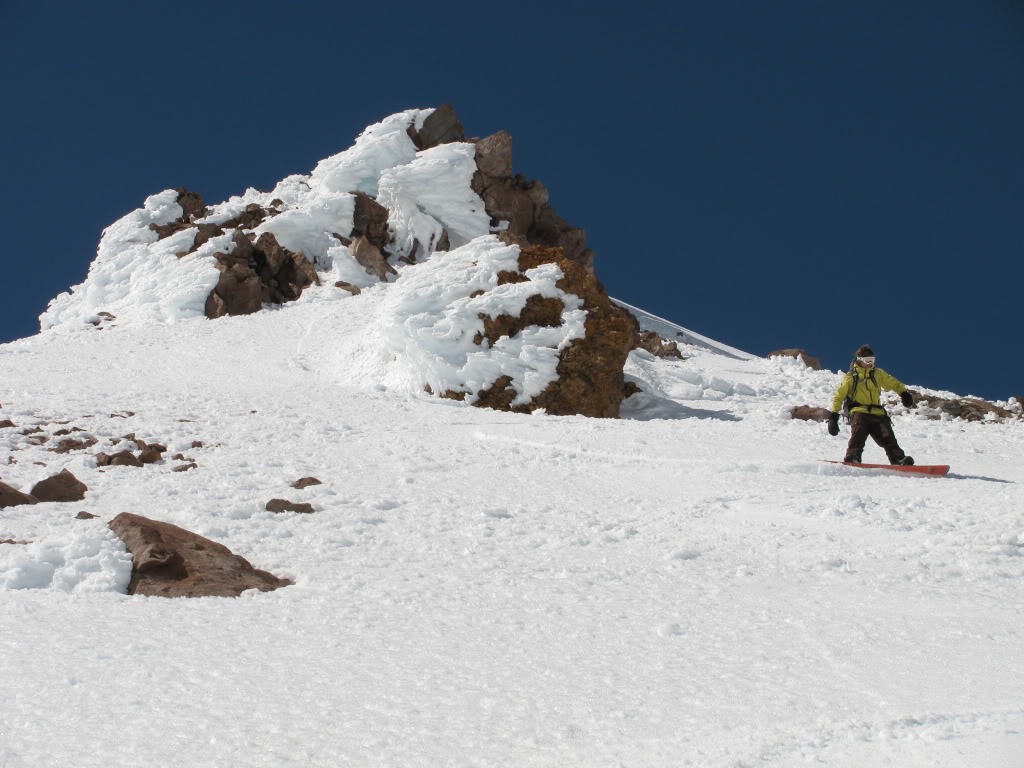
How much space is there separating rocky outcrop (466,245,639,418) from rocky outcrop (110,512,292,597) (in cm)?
1204

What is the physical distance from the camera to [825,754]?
3.64 meters

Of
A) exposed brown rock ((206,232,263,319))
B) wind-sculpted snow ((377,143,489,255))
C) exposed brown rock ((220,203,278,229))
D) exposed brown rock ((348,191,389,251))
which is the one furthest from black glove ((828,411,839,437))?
exposed brown rock ((220,203,278,229))

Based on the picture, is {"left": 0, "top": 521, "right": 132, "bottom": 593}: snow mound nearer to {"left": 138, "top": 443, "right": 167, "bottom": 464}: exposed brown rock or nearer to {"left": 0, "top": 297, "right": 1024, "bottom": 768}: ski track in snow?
{"left": 0, "top": 297, "right": 1024, "bottom": 768}: ski track in snow

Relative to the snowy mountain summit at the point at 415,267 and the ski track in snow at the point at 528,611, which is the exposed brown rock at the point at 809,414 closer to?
the snowy mountain summit at the point at 415,267

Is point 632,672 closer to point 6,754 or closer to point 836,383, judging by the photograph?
point 6,754

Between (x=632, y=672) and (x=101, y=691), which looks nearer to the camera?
(x=101, y=691)

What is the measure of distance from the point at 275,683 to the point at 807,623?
3.09m

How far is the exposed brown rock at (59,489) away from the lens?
896 cm

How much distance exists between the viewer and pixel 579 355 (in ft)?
64.8

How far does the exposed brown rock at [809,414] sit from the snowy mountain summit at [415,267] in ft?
13.6

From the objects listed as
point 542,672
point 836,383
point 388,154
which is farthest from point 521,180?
point 542,672

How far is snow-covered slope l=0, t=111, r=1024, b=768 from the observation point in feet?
12.6

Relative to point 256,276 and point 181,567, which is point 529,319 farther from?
point 256,276

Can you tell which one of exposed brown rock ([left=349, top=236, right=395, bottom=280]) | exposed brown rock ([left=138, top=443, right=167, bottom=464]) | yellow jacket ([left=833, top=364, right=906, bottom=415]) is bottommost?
exposed brown rock ([left=138, top=443, right=167, bottom=464])
